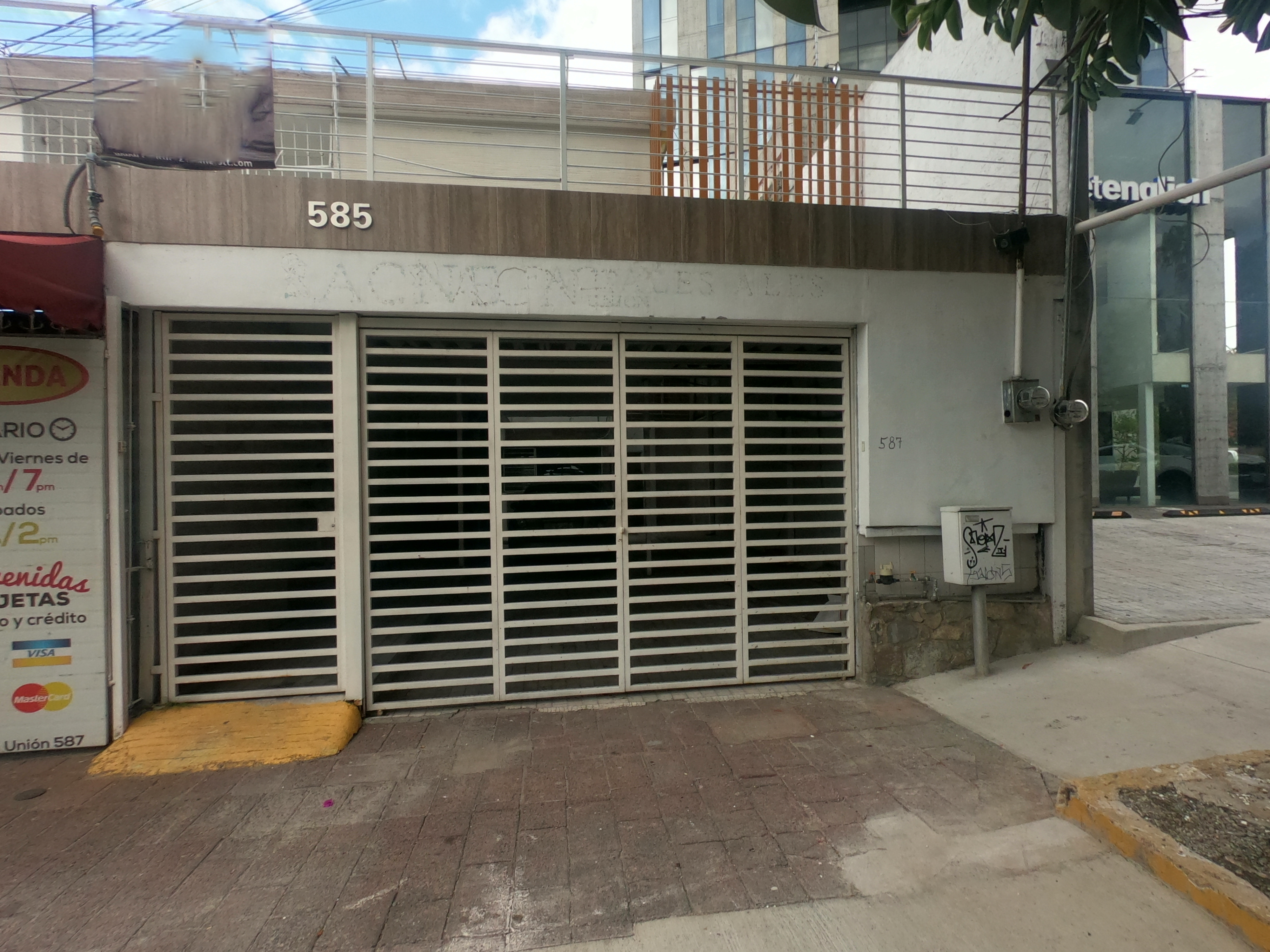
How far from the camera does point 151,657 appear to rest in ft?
14.6

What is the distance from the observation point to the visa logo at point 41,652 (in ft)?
13.3

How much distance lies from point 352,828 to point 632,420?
3213 millimetres

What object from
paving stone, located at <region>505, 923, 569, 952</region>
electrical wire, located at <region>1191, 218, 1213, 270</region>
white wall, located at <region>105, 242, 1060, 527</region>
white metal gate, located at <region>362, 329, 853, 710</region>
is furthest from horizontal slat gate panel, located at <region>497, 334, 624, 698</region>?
electrical wire, located at <region>1191, 218, 1213, 270</region>

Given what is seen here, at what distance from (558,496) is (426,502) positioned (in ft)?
3.20

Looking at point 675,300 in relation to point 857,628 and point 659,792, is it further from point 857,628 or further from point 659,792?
point 659,792

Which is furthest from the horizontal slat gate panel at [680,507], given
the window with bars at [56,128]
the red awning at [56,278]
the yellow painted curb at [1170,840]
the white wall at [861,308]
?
the window with bars at [56,128]

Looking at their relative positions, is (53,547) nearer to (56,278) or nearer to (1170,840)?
(56,278)

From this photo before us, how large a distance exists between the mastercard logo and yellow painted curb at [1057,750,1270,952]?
601cm

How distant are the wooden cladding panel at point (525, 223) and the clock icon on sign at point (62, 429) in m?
1.28

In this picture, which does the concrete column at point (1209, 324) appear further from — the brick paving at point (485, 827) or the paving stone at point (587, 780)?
the paving stone at point (587, 780)

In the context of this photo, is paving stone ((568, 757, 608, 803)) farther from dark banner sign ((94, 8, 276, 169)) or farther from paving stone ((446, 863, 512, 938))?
dark banner sign ((94, 8, 276, 169))

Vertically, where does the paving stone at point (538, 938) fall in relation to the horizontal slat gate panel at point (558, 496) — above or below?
below

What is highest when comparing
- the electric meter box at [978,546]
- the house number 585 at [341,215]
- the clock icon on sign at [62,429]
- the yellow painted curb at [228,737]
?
the house number 585 at [341,215]

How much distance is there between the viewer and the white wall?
4391mm
